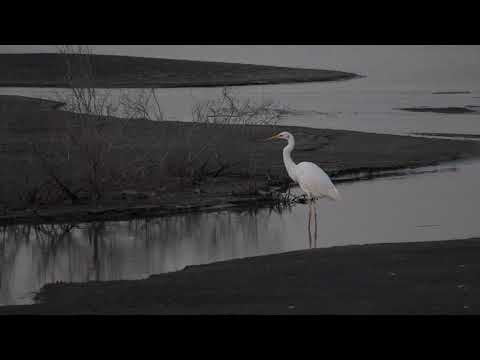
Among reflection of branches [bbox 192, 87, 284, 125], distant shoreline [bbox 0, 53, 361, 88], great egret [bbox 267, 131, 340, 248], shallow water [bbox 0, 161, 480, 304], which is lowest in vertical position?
shallow water [bbox 0, 161, 480, 304]

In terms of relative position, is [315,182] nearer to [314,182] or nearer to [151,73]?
[314,182]

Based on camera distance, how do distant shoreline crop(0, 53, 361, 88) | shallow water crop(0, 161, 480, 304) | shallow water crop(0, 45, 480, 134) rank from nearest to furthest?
1. shallow water crop(0, 161, 480, 304)
2. shallow water crop(0, 45, 480, 134)
3. distant shoreline crop(0, 53, 361, 88)

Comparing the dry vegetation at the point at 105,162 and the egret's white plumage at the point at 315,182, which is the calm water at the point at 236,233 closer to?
the egret's white plumage at the point at 315,182

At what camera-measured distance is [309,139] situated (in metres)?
24.3

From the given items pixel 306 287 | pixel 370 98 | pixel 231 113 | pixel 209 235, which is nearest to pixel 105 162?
pixel 231 113

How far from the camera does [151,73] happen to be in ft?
169

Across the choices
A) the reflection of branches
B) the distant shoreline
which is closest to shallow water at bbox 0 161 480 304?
the reflection of branches

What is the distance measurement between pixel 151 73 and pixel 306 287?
42386mm

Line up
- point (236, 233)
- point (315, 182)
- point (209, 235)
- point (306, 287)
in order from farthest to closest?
point (315, 182) → point (236, 233) → point (209, 235) → point (306, 287)

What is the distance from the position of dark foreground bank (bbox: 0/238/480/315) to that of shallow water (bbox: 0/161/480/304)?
4.72 ft

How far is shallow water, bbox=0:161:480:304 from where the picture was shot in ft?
42.1

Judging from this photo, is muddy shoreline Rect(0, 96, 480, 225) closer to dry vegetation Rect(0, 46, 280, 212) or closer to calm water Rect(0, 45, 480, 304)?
dry vegetation Rect(0, 46, 280, 212)

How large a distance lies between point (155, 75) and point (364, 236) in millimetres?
37723

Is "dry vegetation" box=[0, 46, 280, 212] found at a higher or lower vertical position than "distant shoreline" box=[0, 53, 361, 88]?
lower
